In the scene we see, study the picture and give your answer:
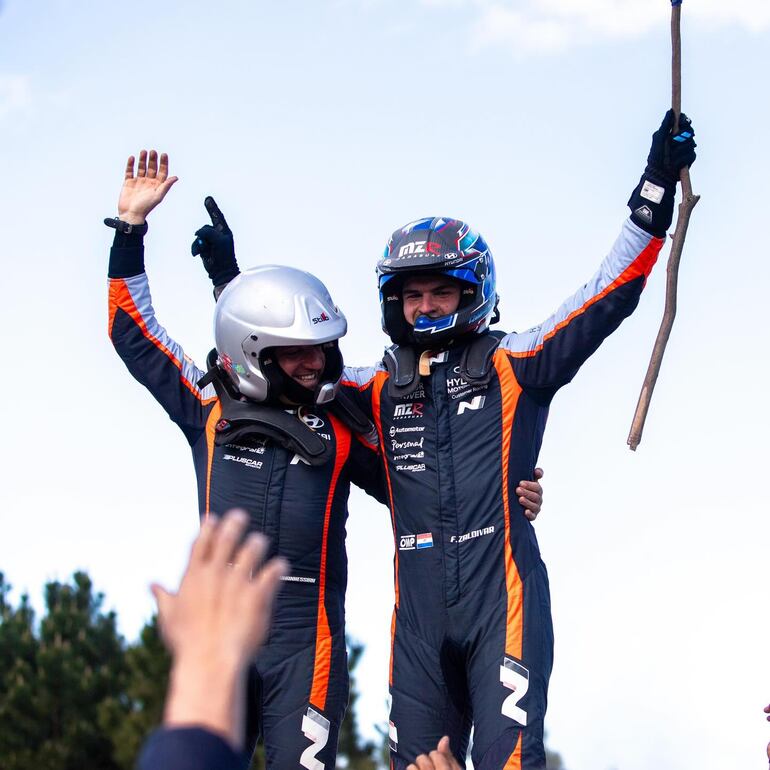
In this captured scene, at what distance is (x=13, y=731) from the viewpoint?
28.4 metres

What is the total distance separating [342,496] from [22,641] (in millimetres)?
24713

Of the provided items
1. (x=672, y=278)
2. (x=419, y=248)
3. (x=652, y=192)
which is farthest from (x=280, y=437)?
(x=652, y=192)

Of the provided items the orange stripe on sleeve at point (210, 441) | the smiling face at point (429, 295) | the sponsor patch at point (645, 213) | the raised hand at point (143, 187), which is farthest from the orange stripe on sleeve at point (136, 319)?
the sponsor patch at point (645, 213)

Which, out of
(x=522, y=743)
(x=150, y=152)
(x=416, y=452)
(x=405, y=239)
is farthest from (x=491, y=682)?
(x=150, y=152)

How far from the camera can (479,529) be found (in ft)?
22.7

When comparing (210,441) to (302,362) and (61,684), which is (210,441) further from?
(61,684)

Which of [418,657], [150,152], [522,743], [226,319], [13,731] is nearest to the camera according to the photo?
[522,743]

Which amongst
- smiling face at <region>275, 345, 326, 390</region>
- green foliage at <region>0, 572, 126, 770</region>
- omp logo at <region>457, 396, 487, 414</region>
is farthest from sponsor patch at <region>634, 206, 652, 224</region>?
green foliage at <region>0, 572, 126, 770</region>

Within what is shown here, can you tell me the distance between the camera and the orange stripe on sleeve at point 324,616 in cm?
680

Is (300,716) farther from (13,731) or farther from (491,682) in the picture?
(13,731)

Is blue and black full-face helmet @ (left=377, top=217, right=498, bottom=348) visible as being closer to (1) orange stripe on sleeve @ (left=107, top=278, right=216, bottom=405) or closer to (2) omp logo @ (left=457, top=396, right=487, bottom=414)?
(2) omp logo @ (left=457, top=396, right=487, bottom=414)

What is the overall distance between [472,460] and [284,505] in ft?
3.28

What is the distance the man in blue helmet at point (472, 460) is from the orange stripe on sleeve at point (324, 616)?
213mm

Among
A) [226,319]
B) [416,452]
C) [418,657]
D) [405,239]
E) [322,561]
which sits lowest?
[418,657]
